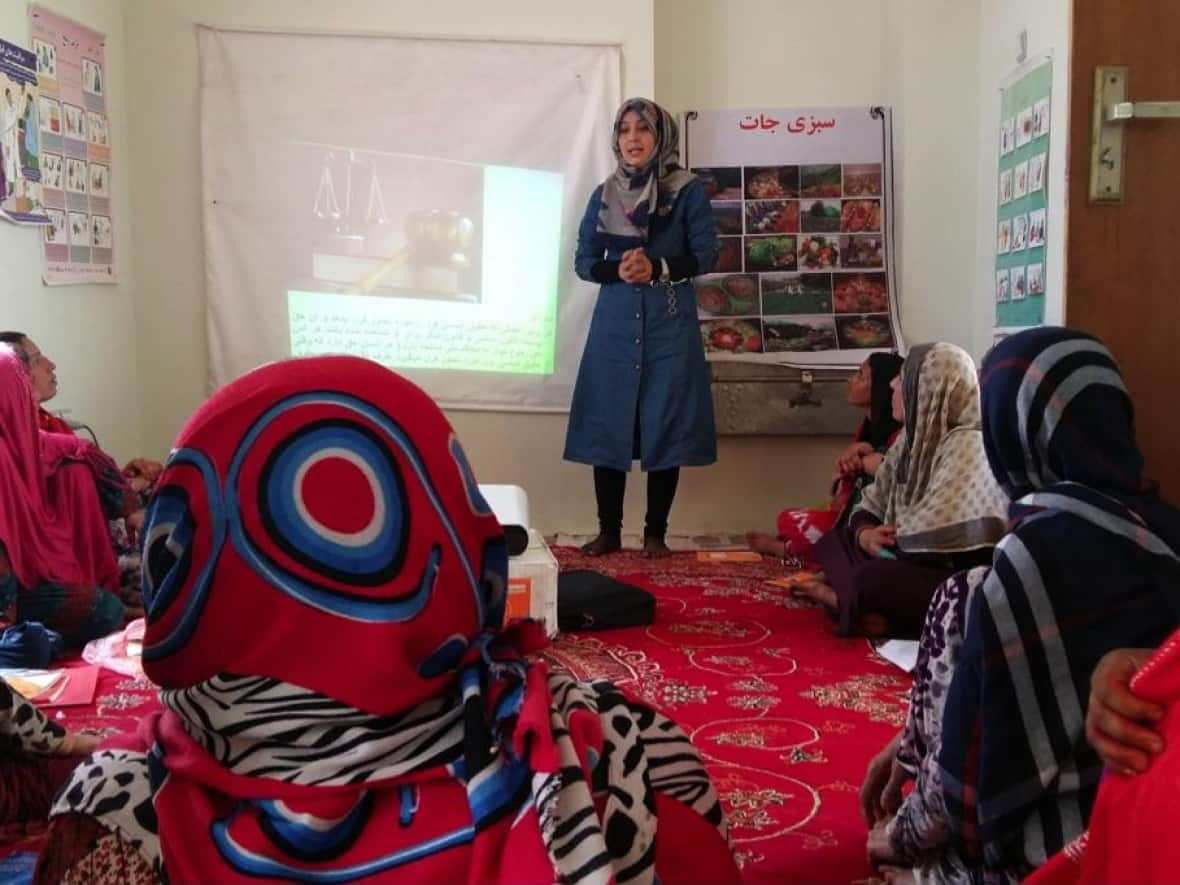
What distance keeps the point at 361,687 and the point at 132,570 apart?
9.31 feet

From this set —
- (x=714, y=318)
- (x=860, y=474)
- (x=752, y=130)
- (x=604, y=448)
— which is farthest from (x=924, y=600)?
(x=752, y=130)

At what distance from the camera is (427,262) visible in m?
4.85

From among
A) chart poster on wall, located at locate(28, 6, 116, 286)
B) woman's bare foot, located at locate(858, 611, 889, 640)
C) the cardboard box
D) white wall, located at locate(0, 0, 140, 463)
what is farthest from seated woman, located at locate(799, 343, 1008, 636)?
chart poster on wall, located at locate(28, 6, 116, 286)

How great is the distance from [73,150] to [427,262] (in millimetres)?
1333

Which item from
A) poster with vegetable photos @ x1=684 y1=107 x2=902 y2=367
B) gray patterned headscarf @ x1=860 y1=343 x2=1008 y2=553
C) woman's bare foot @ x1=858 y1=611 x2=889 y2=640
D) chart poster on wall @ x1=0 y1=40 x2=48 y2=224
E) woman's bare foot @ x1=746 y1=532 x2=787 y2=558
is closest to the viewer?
gray patterned headscarf @ x1=860 y1=343 x2=1008 y2=553

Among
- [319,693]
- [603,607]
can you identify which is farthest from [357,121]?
[319,693]

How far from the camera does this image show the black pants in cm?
449

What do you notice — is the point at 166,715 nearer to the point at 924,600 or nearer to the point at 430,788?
the point at 430,788

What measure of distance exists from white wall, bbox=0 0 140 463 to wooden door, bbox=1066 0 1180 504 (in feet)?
10.1

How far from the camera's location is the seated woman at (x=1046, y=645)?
1.39m

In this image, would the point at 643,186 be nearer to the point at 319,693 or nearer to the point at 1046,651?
the point at 1046,651

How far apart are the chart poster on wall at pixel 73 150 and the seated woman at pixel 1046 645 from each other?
3.50m

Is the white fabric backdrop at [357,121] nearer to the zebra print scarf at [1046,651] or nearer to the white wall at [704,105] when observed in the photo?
the white wall at [704,105]

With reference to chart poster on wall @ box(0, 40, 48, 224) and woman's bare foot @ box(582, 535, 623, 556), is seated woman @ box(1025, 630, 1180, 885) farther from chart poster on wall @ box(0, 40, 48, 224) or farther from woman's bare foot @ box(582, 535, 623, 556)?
chart poster on wall @ box(0, 40, 48, 224)
